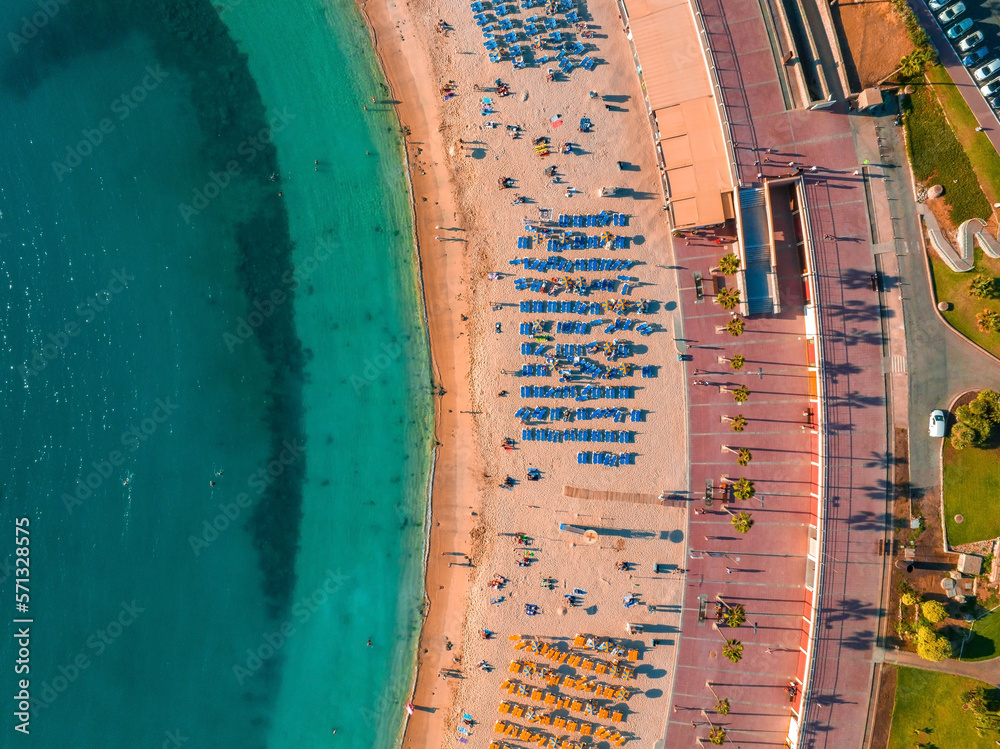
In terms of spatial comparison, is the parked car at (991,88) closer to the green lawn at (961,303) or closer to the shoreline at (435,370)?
the green lawn at (961,303)

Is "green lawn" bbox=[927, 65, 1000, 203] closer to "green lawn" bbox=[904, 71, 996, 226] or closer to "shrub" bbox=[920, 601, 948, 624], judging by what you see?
"green lawn" bbox=[904, 71, 996, 226]

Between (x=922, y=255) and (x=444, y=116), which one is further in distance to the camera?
A: (x=444, y=116)

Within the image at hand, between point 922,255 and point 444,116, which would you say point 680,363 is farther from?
point 444,116

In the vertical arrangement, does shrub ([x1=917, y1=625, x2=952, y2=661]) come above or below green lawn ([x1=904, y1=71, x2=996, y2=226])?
below

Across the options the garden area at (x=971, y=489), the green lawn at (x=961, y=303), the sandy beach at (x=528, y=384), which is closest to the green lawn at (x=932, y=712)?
the garden area at (x=971, y=489)

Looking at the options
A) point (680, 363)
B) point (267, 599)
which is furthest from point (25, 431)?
point (680, 363)

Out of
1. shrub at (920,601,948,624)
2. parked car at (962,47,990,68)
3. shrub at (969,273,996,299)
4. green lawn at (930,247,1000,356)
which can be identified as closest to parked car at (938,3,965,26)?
parked car at (962,47,990,68)
